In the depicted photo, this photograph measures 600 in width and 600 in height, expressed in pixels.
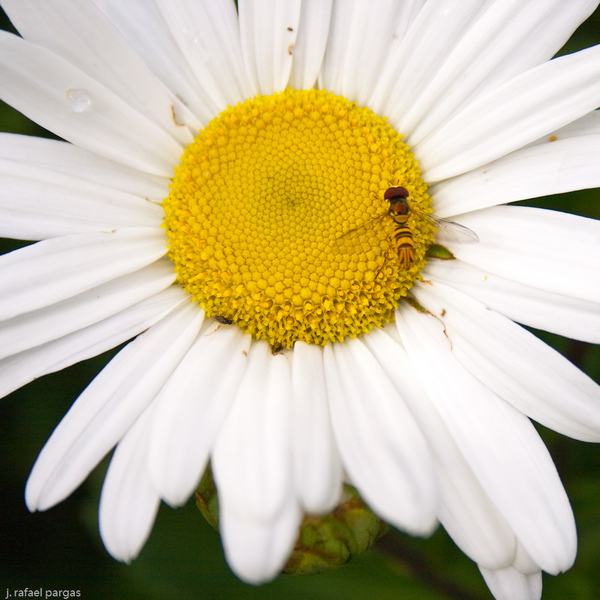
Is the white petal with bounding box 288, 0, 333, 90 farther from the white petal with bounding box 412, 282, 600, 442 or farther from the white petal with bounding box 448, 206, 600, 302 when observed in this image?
the white petal with bounding box 412, 282, 600, 442

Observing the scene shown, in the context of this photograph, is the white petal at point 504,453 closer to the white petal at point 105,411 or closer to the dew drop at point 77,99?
the white petal at point 105,411

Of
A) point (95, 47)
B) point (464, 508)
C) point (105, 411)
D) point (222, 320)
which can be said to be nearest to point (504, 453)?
point (464, 508)

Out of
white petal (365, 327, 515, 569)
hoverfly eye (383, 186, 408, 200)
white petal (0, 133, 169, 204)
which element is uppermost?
hoverfly eye (383, 186, 408, 200)

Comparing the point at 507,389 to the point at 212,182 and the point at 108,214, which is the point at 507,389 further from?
the point at 108,214

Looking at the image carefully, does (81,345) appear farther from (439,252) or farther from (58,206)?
(439,252)

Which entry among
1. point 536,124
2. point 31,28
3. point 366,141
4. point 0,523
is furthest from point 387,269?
point 0,523

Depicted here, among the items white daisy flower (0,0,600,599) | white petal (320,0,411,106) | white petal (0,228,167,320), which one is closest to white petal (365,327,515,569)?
white daisy flower (0,0,600,599)
